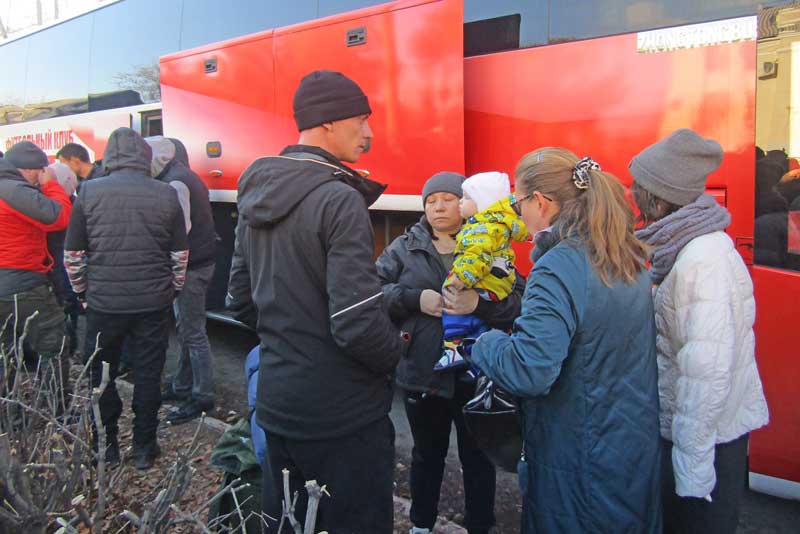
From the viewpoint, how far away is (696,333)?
1.80m

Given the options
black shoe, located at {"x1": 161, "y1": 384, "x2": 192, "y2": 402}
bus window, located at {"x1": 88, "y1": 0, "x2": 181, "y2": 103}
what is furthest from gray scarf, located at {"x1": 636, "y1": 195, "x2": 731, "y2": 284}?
bus window, located at {"x1": 88, "y1": 0, "x2": 181, "y2": 103}

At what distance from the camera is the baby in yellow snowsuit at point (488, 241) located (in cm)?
235

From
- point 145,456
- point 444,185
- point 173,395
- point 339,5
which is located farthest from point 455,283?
point 339,5

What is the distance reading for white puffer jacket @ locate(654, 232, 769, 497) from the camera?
1.76 metres

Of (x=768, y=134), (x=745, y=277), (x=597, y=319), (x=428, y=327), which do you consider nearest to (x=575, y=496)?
(x=597, y=319)

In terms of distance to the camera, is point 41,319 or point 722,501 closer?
point 722,501

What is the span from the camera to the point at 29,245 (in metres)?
A: 3.99

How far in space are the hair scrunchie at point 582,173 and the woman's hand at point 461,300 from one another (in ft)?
2.48

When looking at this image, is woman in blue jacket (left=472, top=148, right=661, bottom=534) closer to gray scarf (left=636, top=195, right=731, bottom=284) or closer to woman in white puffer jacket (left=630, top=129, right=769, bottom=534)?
woman in white puffer jacket (left=630, top=129, right=769, bottom=534)

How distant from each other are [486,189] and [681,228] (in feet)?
2.81

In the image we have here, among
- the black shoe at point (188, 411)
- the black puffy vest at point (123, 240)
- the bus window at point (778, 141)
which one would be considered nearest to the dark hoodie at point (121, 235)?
the black puffy vest at point (123, 240)

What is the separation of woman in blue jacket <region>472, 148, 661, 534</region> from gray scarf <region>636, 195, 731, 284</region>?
0.74ft

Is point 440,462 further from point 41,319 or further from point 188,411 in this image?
point 41,319

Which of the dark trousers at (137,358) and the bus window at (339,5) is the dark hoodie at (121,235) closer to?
the dark trousers at (137,358)
